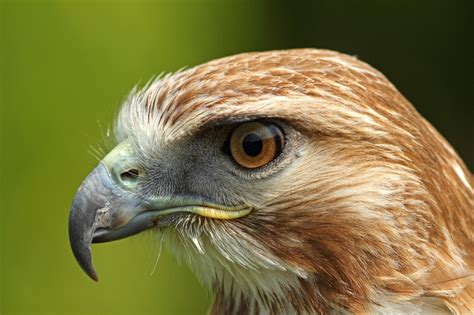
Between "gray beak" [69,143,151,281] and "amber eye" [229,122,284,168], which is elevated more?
"amber eye" [229,122,284,168]

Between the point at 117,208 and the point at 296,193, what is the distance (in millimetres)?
519

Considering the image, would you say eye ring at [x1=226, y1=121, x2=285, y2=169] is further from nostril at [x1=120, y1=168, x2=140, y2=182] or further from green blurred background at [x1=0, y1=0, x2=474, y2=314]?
green blurred background at [x1=0, y1=0, x2=474, y2=314]

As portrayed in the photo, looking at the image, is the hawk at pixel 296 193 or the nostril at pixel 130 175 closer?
the hawk at pixel 296 193

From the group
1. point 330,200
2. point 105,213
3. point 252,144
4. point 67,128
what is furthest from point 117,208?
point 67,128

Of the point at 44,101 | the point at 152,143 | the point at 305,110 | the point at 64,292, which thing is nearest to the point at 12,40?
the point at 44,101

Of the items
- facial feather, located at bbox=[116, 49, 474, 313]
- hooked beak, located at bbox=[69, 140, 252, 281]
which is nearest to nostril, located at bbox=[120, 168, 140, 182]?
hooked beak, located at bbox=[69, 140, 252, 281]

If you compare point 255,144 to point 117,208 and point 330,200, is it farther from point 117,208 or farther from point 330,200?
point 117,208

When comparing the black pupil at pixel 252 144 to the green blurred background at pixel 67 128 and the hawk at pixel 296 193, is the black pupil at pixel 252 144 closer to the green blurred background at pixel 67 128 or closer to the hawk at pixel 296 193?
the hawk at pixel 296 193

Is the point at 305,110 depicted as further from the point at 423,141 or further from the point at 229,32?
the point at 229,32

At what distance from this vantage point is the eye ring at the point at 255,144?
2.40 metres

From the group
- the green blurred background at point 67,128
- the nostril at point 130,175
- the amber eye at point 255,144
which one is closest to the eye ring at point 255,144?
the amber eye at point 255,144

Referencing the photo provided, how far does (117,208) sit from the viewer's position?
254cm

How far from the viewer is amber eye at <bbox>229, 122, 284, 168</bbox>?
240 centimetres

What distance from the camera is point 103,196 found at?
254cm
